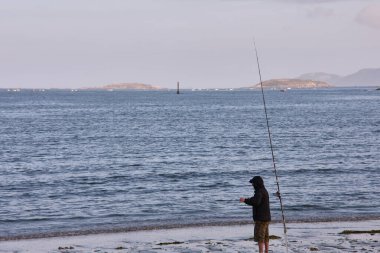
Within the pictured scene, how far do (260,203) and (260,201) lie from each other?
0.08 meters

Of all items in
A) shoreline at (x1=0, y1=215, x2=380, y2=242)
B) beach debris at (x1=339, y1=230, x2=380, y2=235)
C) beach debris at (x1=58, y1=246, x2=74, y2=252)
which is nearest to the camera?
beach debris at (x1=58, y1=246, x2=74, y2=252)

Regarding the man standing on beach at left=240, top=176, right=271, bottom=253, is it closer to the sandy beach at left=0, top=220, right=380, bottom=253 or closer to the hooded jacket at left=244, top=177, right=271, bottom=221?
the hooded jacket at left=244, top=177, right=271, bottom=221

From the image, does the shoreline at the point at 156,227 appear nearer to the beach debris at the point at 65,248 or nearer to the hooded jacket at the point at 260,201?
the beach debris at the point at 65,248

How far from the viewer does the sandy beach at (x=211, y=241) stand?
59.5 feet

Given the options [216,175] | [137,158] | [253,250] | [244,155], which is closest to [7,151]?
[137,158]

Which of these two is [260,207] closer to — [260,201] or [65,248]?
[260,201]

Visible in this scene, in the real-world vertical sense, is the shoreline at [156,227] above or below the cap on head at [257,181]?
below

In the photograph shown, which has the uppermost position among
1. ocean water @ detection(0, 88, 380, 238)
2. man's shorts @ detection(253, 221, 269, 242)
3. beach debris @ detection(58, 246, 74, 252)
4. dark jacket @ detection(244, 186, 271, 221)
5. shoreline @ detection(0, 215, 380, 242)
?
dark jacket @ detection(244, 186, 271, 221)

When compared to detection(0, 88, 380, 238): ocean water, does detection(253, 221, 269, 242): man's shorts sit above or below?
above

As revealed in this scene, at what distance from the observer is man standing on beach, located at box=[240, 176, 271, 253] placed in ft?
48.4

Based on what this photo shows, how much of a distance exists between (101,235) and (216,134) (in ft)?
168

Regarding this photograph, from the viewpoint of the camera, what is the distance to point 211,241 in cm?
1928

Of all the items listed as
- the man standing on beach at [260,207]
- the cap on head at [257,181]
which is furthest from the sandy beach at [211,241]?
the cap on head at [257,181]

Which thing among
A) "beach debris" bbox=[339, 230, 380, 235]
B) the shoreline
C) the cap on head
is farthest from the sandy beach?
the cap on head
